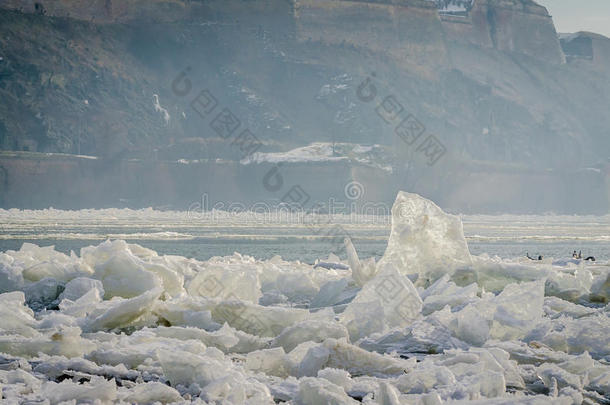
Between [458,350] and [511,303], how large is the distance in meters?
1.50

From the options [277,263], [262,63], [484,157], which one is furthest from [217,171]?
[277,263]

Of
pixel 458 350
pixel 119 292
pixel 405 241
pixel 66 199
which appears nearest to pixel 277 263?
pixel 405 241

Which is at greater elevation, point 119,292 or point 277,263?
point 277,263

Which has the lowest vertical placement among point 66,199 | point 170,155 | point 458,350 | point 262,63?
point 458,350

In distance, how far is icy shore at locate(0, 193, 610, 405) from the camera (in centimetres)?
602

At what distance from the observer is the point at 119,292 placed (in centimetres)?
1030

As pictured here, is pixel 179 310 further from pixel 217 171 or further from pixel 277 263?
pixel 217 171

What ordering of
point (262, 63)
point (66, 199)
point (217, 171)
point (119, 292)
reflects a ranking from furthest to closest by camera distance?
point (262, 63), point (217, 171), point (66, 199), point (119, 292)

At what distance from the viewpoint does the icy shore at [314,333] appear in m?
6.02

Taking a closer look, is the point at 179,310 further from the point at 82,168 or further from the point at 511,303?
the point at 82,168

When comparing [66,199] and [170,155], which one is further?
[170,155]

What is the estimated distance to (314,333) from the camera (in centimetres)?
761

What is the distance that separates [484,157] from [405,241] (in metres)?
170

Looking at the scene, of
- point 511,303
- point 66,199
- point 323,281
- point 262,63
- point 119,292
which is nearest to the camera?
point 511,303
